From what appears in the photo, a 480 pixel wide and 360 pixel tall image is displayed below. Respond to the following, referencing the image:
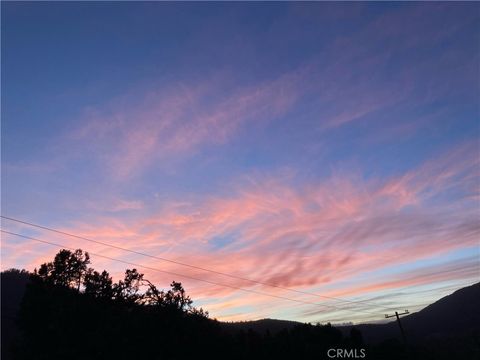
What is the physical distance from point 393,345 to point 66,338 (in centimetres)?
5375

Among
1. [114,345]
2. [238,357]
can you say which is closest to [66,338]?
[114,345]

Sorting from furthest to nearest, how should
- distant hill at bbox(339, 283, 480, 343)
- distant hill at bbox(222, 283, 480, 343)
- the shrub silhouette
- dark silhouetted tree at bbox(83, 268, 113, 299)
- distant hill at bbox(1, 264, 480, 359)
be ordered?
distant hill at bbox(339, 283, 480, 343) < distant hill at bbox(222, 283, 480, 343) < distant hill at bbox(1, 264, 480, 359) < dark silhouetted tree at bbox(83, 268, 113, 299) < the shrub silhouette

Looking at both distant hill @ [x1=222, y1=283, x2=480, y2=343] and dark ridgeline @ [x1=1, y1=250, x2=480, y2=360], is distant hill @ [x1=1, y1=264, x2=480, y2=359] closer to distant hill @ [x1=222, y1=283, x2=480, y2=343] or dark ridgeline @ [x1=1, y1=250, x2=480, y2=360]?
distant hill @ [x1=222, y1=283, x2=480, y2=343]

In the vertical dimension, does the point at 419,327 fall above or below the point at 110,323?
above

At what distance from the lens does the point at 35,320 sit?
3825 cm

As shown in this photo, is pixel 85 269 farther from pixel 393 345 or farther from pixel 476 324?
pixel 476 324

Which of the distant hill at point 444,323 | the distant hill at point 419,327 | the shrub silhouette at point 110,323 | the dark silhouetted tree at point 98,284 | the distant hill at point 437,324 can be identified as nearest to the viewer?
the shrub silhouette at point 110,323

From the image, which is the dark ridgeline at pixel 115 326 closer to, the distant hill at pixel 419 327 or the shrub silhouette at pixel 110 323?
the shrub silhouette at pixel 110 323

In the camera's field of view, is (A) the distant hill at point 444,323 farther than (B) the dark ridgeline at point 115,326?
Yes

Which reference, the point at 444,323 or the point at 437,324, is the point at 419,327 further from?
the point at 444,323

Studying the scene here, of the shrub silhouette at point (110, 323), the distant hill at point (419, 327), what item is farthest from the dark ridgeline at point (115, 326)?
the distant hill at point (419, 327)

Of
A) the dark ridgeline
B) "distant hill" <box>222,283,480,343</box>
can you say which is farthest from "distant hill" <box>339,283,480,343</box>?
the dark ridgeline

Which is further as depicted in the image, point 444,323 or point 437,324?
point 437,324

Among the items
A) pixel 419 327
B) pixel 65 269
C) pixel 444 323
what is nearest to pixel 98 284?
pixel 65 269
